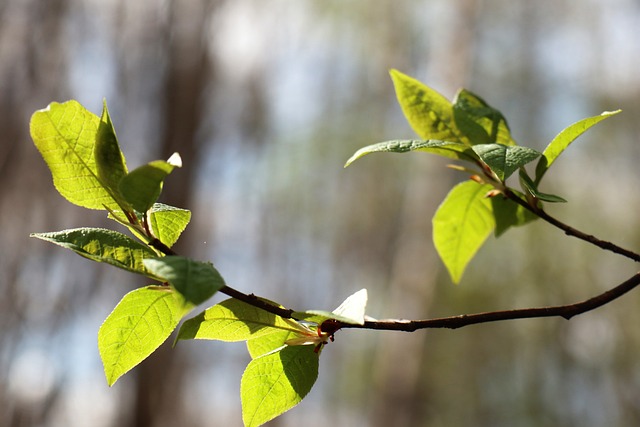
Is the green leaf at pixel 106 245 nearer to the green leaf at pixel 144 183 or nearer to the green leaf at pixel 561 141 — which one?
the green leaf at pixel 144 183

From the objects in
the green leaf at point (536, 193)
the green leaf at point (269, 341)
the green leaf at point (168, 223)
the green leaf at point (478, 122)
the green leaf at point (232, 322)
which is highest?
the green leaf at point (478, 122)

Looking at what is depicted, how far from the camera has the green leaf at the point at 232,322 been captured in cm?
33

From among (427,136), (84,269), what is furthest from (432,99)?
(84,269)

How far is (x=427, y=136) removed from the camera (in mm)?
456

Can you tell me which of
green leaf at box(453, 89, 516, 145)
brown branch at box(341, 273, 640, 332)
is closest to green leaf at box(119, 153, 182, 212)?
brown branch at box(341, 273, 640, 332)

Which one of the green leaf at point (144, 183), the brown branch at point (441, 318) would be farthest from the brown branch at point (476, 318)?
the green leaf at point (144, 183)

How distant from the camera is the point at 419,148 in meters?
0.38

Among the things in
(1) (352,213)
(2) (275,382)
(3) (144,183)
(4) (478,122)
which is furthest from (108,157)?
(1) (352,213)

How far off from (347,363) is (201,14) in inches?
168

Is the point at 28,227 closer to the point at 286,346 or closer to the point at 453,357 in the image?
the point at 286,346

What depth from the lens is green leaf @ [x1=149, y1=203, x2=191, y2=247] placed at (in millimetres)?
354

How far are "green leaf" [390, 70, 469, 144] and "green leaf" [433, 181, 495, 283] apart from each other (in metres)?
0.06

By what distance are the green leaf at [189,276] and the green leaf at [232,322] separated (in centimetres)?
7

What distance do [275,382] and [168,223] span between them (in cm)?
10
